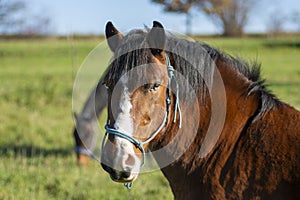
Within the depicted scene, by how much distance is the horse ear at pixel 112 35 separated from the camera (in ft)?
11.5

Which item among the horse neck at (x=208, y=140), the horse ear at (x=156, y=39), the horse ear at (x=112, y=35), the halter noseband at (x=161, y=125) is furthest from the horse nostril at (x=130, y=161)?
the horse ear at (x=112, y=35)

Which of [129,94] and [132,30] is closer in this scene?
[129,94]

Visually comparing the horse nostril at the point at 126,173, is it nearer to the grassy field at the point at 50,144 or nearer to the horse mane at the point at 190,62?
the horse mane at the point at 190,62

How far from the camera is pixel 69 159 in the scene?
9680 mm

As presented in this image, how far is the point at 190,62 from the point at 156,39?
34cm

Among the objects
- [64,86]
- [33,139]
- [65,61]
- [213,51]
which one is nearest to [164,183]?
[213,51]

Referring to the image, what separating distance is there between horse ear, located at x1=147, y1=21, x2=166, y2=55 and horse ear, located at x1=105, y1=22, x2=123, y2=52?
1.14 ft

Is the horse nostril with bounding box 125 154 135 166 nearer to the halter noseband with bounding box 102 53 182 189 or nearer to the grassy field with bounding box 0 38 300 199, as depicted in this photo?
the halter noseband with bounding box 102 53 182 189

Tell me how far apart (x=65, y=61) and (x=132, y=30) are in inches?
1248

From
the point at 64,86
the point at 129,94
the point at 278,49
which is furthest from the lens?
the point at 278,49

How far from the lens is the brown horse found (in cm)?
314

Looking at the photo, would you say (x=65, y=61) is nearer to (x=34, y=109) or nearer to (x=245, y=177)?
(x=34, y=109)

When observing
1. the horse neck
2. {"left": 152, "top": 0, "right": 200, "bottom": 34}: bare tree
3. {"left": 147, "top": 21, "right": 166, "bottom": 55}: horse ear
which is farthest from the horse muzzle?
{"left": 152, "top": 0, "right": 200, "bottom": 34}: bare tree

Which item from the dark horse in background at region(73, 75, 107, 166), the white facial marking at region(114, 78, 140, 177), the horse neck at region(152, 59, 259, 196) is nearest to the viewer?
the white facial marking at region(114, 78, 140, 177)
